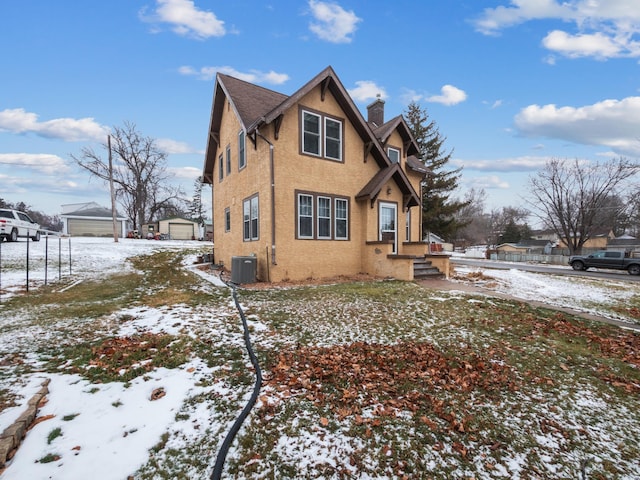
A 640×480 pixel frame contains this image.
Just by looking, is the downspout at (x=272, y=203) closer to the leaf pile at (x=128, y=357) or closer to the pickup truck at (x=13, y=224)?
the leaf pile at (x=128, y=357)

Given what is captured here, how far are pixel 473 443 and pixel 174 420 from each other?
2857mm

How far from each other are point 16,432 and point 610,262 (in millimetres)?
29456

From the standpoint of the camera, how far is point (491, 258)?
34.9m

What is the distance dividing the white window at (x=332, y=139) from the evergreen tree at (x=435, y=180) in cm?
1918

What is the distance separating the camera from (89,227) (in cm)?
3753

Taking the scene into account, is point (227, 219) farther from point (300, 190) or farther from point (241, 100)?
point (300, 190)

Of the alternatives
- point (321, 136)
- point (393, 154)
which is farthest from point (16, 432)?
point (393, 154)

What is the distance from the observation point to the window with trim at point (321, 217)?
11.2 m

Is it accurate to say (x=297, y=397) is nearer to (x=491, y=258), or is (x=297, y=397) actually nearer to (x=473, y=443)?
(x=473, y=443)

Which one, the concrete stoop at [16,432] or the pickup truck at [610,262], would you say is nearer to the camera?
the concrete stoop at [16,432]

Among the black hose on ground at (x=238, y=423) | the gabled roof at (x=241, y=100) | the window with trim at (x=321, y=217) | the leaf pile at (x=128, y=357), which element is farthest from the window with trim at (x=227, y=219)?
the black hose on ground at (x=238, y=423)

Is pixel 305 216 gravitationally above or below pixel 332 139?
below

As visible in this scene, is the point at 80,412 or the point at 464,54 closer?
the point at 80,412

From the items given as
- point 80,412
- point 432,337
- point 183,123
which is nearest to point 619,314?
point 432,337
